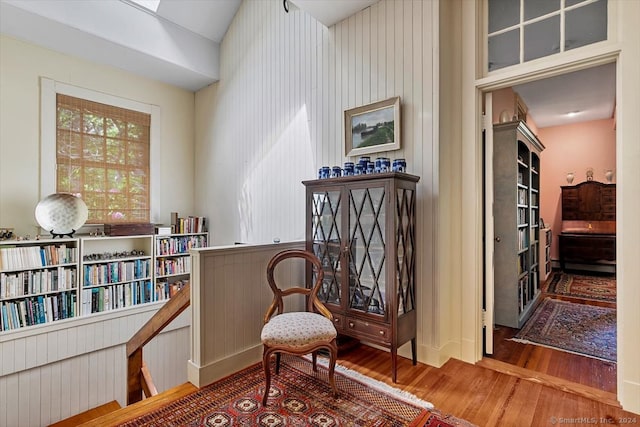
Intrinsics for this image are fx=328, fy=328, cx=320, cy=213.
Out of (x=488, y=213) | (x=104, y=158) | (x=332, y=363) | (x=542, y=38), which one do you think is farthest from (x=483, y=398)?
(x=104, y=158)

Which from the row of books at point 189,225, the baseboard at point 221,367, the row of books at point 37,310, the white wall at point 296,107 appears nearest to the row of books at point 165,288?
the row of books at point 189,225

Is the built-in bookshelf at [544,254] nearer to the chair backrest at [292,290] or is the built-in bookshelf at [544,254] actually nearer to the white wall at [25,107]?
the chair backrest at [292,290]

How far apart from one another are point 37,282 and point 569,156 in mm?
8848

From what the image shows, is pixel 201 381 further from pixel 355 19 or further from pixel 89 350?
pixel 355 19

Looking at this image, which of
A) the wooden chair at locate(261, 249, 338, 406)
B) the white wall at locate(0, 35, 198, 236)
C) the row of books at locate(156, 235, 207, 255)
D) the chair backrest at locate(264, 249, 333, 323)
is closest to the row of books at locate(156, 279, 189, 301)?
the row of books at locate(156, 235, 207, 255)

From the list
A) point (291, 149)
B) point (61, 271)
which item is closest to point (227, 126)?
point (291, 149)

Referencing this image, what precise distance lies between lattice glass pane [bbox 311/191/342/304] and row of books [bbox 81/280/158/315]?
2.66 meters

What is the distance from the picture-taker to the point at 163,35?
13.4 ft

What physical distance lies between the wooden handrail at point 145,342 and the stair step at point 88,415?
Result: 1.00 meters

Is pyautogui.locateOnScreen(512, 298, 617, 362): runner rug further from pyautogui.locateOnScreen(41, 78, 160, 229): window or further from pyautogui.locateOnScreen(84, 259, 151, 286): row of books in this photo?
pyautogui.locateOnScreen(41, 78, 160, 229): window

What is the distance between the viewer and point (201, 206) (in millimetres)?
4965

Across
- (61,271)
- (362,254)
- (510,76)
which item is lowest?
(61,271)

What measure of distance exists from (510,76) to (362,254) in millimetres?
1744

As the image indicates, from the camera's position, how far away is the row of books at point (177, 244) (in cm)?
437
